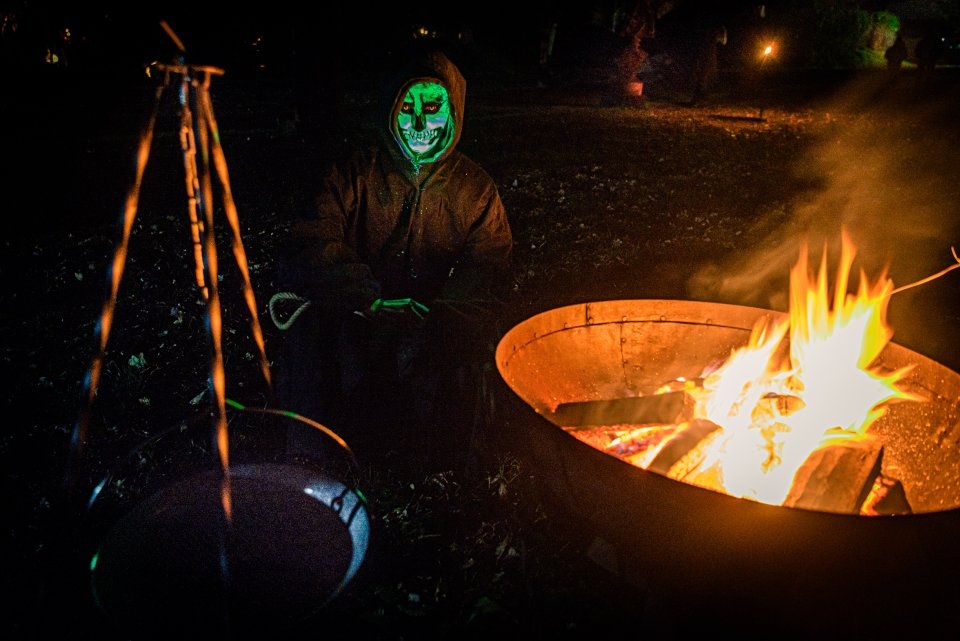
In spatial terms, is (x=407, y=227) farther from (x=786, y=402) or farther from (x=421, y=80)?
(x=786, y=402)

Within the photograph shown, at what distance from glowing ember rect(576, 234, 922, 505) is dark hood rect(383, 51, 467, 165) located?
6.63 ft

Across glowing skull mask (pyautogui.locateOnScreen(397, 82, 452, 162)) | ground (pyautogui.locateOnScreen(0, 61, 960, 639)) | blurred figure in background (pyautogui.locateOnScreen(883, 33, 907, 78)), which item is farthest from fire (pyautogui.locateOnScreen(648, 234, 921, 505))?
blurred figure in background (pyautogui.locateOnScreen(883, 33, 907, 78))

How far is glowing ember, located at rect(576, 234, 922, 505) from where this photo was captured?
2385 mm

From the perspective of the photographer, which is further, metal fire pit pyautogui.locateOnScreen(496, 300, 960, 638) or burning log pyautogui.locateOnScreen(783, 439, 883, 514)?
burning log pyautogui.locateOnScreen(783, 439, 883, 514)

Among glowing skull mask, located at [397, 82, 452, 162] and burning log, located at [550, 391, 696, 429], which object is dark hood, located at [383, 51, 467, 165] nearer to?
glowing skull mask, located at [397, 82, 452, 162]

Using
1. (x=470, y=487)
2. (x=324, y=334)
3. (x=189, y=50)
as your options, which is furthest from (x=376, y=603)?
(x=189, y=50)

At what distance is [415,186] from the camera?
3.55m

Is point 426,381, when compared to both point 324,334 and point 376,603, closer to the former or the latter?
point 324,334

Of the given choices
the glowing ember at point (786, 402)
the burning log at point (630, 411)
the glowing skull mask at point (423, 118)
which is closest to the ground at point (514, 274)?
the burning log at point (630, 411)

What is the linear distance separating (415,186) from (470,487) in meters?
1.85

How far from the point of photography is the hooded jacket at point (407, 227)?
321cm

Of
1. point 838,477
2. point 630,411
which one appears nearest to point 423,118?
point 630,411

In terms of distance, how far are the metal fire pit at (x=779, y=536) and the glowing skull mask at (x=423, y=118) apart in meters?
1.34

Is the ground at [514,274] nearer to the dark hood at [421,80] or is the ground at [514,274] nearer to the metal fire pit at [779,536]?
the metal fire pit at [779,536]
